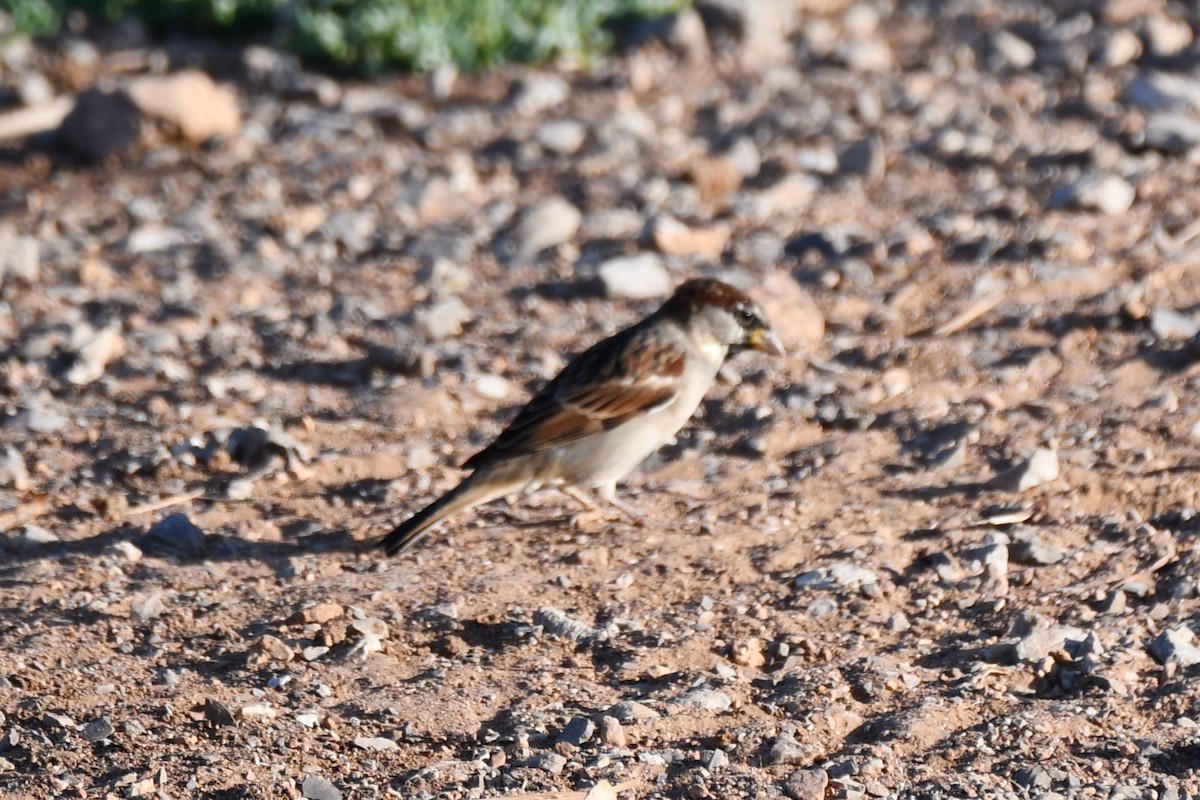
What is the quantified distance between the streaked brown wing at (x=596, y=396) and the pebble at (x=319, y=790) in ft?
6.46

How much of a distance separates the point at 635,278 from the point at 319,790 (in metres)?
4.43

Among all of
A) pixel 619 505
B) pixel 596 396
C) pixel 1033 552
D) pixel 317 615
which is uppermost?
pixel 596 396

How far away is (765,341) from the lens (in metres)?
7.84

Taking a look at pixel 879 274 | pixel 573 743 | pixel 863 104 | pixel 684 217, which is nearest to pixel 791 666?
pixel 573 743

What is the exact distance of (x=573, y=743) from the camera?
5.48 metres

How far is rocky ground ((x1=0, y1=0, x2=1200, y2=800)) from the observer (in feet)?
18.3

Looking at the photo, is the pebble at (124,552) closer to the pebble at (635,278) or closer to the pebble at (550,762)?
the pebble at (550,762)

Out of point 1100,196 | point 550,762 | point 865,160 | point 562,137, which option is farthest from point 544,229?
point 550,762

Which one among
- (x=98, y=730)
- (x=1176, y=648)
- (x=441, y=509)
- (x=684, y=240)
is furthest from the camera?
(x=684, y=240)

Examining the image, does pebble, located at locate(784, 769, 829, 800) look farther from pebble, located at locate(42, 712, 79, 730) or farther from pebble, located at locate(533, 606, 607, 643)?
pebble, located at locate(42, 712, 79, 730)

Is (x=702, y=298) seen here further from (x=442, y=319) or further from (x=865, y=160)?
(x=865, y=160)

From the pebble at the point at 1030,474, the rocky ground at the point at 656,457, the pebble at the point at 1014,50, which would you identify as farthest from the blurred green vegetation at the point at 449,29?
the pebble at the point at 1030,474

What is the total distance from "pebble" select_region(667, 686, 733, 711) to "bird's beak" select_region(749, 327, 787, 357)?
2.43 m

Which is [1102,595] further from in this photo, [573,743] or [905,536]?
[573,743]
